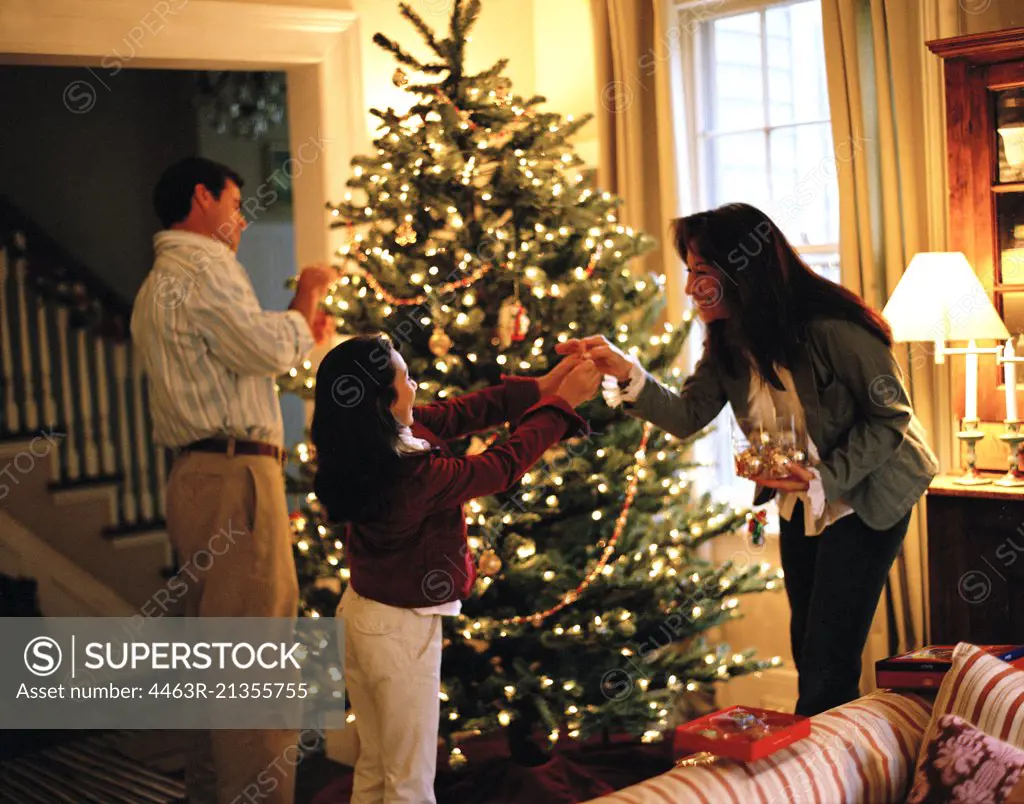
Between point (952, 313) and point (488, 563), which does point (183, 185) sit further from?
point (952, 313)

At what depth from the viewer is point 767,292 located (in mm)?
2785

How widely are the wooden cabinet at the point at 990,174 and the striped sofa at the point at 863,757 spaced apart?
4.61 ft

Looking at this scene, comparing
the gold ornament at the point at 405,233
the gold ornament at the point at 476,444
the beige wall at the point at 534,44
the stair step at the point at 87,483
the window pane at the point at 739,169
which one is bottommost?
the stair step at the point at 87,483

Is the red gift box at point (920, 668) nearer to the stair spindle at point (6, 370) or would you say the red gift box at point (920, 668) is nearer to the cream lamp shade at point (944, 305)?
the cream lamp shade at point (944, 305)

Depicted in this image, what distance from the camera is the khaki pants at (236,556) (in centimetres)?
339

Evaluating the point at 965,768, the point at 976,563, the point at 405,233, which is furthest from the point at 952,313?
the point at 965,768

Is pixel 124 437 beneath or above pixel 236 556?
above

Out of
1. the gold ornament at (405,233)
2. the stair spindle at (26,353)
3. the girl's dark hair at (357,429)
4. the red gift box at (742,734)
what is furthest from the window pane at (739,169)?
the stair spindle at (26,353)

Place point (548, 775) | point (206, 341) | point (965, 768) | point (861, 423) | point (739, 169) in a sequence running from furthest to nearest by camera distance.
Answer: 1. point (739, 169)
2. point (548, 775)
3. point (206, 341)
4. point (861, 423)
5. point (965, 768)

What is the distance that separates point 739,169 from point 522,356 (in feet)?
5.08

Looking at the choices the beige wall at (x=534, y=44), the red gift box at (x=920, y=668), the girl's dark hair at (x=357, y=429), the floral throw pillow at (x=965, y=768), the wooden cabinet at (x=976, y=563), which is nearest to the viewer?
the floral throw pillow at (x=965, y=768)

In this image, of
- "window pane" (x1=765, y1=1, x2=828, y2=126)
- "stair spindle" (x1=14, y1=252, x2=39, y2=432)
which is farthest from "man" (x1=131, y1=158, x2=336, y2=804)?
"stair spindle" (x1=14, y1=252, x2=39, y2=432)

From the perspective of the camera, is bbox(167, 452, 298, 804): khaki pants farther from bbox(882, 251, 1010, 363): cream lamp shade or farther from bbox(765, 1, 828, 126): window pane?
bbox(765, 1, 828, 126): window pane

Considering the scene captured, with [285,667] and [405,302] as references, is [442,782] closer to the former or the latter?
[285,667]
